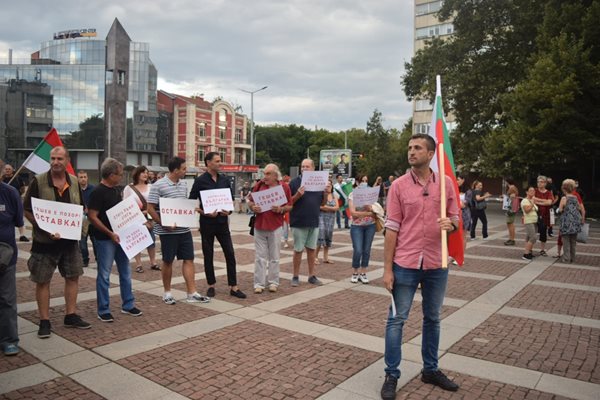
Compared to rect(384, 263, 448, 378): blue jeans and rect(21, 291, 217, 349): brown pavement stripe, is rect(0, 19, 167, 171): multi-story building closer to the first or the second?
rect(21, 291, 217, 349): brown pavement stripe

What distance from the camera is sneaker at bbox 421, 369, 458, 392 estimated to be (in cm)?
382

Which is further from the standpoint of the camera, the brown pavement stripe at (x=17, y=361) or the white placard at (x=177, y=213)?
the white placard at (x=177, y=213)

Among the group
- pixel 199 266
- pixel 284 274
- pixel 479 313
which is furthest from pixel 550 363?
pixel 199 266

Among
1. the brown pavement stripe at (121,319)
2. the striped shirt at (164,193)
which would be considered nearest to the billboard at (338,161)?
the striped shirt at (164,193)

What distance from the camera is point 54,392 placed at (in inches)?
145

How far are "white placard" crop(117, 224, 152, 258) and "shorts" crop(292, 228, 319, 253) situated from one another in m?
2.59

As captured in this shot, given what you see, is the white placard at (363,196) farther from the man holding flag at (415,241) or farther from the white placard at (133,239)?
the man holding flag at (415,241)

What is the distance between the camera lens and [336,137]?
106 metres

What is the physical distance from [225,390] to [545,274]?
7.80 meters

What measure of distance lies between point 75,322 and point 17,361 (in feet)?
3.22

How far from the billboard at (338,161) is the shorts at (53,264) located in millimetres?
30562

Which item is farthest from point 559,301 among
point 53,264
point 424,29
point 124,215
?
point 424,29

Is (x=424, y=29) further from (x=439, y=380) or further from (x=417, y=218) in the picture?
(x=439, y=380)

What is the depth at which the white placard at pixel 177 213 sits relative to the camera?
613cm
